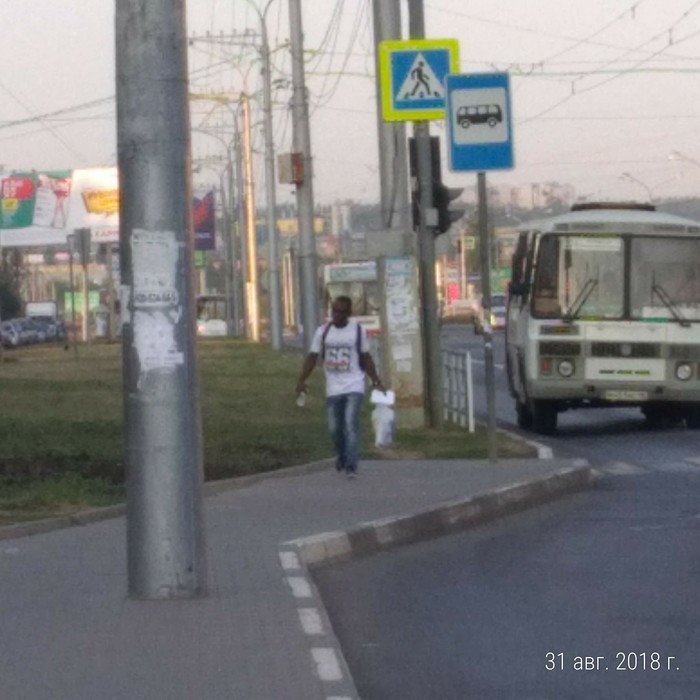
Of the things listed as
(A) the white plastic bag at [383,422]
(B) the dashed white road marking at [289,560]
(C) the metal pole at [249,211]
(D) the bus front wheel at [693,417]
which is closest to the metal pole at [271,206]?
(C) the metal pole at [249,211]

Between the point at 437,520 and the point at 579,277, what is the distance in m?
10.9

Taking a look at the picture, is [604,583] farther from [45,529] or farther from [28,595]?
[45,529]

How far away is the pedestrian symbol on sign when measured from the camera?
20.2 m

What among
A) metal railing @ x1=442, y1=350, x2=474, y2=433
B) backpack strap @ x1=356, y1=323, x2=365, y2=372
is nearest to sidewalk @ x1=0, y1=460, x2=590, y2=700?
backpack strap @ x1=356, y1=323, x2=365, y2=372

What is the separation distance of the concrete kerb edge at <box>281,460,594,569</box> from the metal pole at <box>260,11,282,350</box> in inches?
1678

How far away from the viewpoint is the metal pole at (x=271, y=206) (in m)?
60.7

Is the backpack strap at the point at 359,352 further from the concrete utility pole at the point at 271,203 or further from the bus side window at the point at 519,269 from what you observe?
the concrete utility pole at the point at 271,203

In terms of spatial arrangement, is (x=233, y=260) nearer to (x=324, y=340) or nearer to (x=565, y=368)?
(x=565, y=368)

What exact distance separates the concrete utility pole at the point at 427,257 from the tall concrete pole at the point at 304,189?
51.7ft

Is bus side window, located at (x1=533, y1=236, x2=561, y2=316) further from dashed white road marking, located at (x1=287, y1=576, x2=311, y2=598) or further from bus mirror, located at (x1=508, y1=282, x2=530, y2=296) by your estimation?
dashed white road marking, located at (x1=287, y1=576, x2=311, y2=598)

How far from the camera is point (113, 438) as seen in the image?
947 inches

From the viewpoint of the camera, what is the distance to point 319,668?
337 inches

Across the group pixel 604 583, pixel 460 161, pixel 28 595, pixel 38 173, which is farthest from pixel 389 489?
pixel 38 173

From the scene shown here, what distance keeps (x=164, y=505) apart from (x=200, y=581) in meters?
0.47
